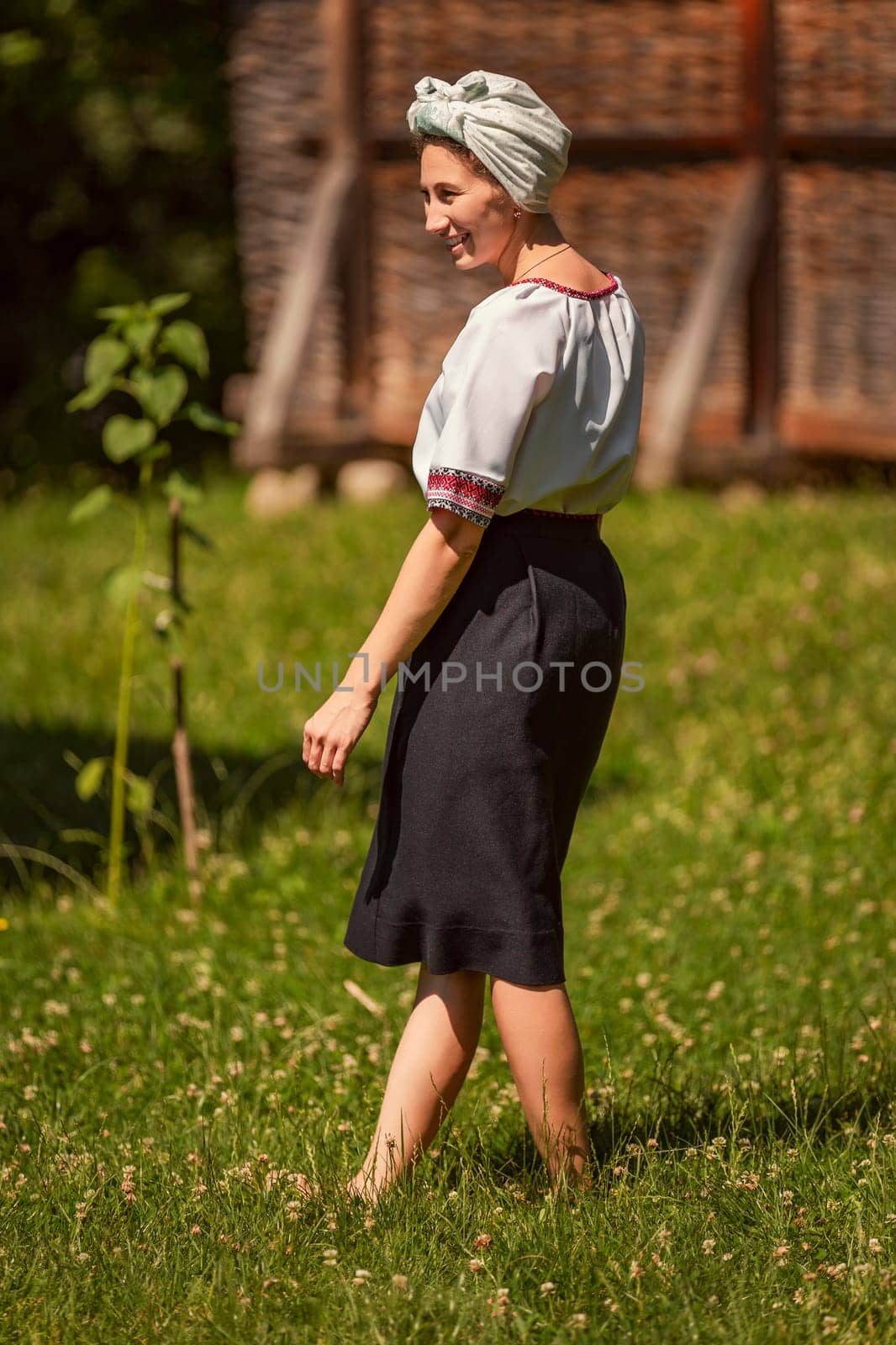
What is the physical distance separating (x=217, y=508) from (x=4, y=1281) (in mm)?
9281

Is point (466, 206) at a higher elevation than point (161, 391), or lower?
higher

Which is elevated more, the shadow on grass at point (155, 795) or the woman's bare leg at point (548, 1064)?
the woman's bare leg at point (548, 1064)

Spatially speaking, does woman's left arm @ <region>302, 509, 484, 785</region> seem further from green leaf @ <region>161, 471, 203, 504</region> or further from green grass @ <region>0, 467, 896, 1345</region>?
green leaf @ <region>161, 471, 203, 504</region>

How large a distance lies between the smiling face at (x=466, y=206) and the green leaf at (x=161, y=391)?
5.91 ft

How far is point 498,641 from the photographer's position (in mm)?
2928

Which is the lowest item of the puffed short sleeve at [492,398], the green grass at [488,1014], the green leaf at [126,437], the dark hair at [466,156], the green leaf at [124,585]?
the green grass at [488,1014]

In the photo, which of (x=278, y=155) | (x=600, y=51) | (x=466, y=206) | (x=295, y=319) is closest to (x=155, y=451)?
(x=466, y=206)

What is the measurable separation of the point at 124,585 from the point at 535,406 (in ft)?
7.26

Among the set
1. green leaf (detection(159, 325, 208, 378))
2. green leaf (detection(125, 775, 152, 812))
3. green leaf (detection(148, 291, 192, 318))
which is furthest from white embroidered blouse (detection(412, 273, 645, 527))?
green leaf (detection(125, 775, 152, 812))

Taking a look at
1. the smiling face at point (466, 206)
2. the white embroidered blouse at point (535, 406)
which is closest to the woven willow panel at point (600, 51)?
the smiling face at point (466, 206)

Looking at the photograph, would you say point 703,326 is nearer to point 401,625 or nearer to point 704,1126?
point 704,1126

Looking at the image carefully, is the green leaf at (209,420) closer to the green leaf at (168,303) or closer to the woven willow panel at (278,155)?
the green leaf at (168,303)

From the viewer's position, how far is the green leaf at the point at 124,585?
4684 mm

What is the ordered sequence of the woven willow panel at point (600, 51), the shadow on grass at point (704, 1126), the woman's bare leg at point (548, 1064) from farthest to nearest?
the woven willow panel at point (600, 51), the shadow on grass at point (704, 1126), the woman's bare leg at point (548, 1064)
